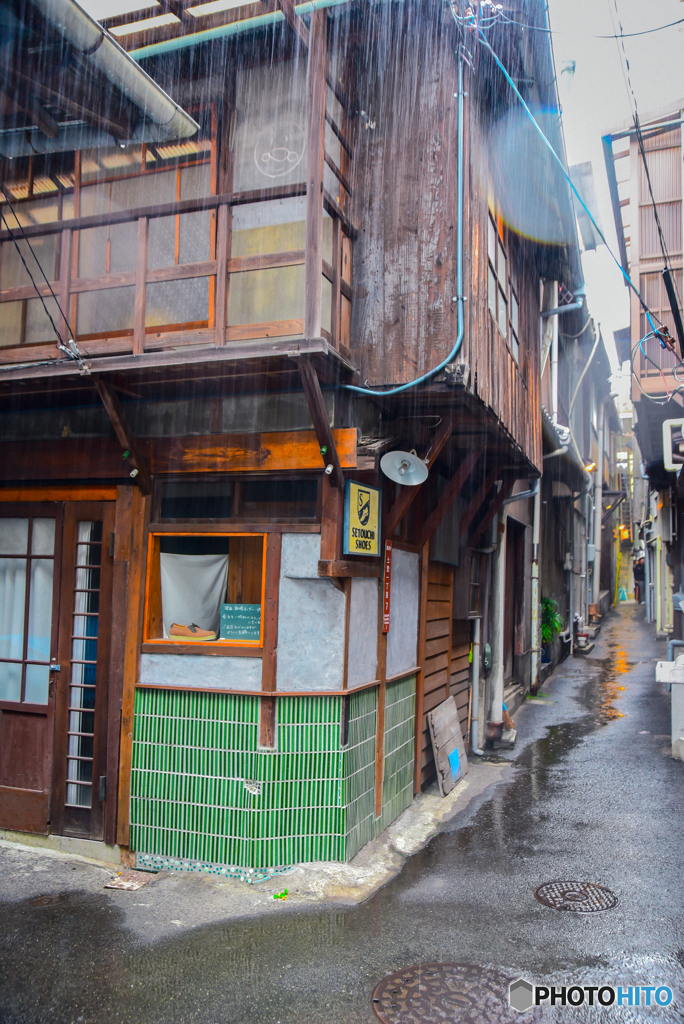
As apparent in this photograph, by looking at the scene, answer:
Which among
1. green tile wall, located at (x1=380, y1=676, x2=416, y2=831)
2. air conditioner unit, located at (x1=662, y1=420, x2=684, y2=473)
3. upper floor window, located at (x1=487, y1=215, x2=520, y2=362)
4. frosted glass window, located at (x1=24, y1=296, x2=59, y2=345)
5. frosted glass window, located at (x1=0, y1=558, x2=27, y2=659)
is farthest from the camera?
air conditioner unit, located at (x1=662, y1=420, x2=684, y2=473)

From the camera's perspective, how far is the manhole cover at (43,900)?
562 cm

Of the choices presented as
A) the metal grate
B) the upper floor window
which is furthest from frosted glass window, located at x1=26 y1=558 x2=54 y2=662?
the upper floor window

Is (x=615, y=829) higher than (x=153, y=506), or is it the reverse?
(x=153, y=506)

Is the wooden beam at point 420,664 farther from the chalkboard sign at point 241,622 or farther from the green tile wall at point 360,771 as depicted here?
the chalkboard sign at point 241,622

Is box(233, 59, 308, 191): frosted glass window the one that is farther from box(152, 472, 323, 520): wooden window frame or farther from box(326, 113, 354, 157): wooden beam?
box(152, 472, 323, 520): wooden window frame

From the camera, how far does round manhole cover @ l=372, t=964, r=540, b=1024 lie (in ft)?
13.6

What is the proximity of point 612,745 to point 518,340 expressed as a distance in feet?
20.8

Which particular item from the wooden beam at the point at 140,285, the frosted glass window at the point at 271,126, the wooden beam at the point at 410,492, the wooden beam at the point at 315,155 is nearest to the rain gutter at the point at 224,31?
the frosted glass window at the point at 271,126

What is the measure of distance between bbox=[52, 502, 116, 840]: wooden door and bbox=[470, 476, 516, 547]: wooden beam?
541cm

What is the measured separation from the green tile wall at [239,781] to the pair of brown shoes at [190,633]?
528mm

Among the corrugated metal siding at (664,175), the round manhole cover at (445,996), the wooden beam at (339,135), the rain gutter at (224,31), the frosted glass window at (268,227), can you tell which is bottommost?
the round manhole cover at (445,996)

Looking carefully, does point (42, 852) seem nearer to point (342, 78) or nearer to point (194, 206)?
point (194, 206)

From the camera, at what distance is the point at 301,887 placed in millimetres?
5875

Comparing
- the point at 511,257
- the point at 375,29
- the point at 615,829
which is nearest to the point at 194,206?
the point at 375,29
